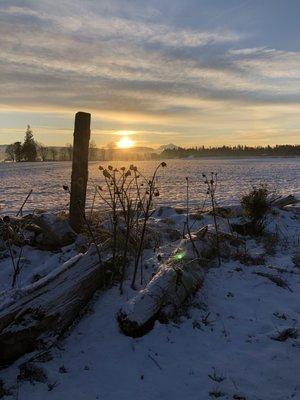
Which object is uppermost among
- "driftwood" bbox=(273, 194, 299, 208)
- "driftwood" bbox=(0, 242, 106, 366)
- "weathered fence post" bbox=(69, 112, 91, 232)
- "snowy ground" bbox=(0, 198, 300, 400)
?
"weathered fence post" bbox=(69, 112, 91, 232)

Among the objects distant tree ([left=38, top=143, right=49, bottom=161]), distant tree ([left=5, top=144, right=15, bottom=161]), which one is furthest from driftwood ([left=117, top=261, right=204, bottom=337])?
distant tree ([left=38, top=143, right=49, bottom=161])

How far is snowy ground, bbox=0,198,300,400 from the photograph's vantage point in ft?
12.6

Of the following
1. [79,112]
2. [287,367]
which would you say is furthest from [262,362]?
[79,112]

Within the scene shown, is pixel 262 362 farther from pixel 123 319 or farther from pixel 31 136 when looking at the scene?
pixel 31 136

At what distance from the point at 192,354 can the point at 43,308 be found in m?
1.59

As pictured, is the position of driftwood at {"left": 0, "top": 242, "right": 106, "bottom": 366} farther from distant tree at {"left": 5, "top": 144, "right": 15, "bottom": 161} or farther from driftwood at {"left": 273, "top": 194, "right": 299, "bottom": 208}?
distant tree at {"left": 5, "top": 144, "right": 15, "bottom": 161}

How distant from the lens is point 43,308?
4492 millimetres

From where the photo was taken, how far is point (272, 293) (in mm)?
5785

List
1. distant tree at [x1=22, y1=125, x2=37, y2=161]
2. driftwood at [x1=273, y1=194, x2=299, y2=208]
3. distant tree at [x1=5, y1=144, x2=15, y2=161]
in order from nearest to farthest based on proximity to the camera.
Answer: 1. driftwood at [x1=273, y1=194, x2=299, y2=208]
2. distant tree at [x1=22, y1=125, x2=37, y2=161]
3. distant tree at [x1=5, y1=144, x2=15, y2=161]

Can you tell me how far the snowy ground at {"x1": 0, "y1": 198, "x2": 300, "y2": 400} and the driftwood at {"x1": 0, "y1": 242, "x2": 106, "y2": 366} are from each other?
137mm

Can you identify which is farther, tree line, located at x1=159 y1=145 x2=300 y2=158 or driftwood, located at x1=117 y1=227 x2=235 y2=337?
tree line, located at x1=159 y1=145 x2=300 y2=158

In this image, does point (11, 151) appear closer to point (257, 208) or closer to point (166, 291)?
point (257, 208)

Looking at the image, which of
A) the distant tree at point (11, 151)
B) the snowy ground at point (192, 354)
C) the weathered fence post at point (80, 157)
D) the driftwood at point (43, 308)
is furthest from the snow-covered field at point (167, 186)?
the distant tree at point (11, 151)

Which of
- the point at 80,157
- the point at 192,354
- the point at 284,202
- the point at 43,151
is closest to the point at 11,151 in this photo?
the point at 43,151
